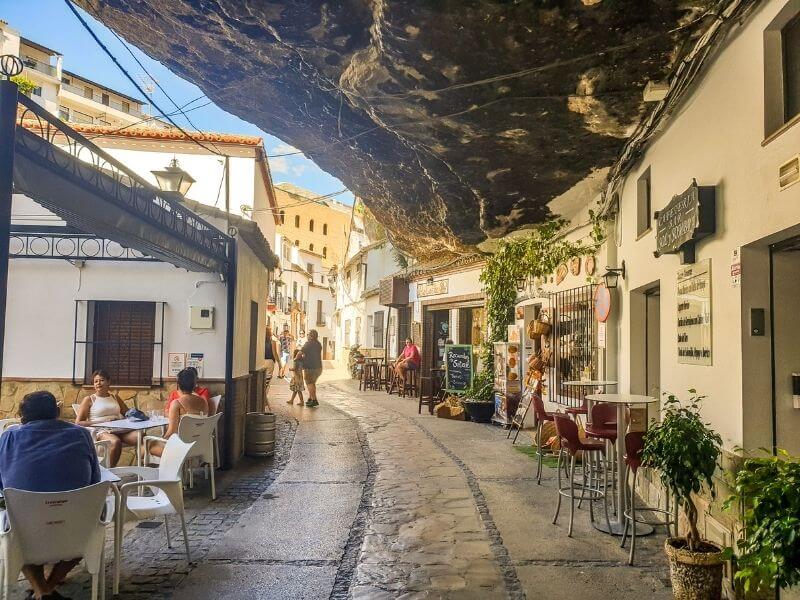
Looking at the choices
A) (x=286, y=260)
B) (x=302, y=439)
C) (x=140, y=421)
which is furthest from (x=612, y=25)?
(x=286, y=260)

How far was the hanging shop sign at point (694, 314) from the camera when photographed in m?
4.46

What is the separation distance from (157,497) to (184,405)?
2.09m

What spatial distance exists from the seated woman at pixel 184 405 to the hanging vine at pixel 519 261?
5232 millimetres

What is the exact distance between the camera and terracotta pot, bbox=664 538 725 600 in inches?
143

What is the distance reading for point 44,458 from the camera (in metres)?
3.85

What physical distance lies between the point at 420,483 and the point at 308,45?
15.7 feet

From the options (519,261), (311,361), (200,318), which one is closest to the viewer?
(200,318)

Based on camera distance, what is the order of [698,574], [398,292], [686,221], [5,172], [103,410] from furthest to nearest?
[398,292], [103,410], [686,221], [698,574], [5,172]

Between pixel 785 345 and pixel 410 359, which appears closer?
pixel 785 345

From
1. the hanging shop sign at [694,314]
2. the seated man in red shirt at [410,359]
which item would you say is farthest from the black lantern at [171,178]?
the seated man in red shirt at [410,359]

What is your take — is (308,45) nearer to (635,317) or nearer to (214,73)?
(214,73)

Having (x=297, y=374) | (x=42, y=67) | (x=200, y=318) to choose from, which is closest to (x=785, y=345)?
(x=200, y=318)

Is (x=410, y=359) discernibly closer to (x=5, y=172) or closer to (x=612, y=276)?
(x=612, y=276)

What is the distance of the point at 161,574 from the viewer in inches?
175
